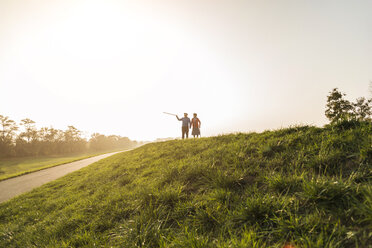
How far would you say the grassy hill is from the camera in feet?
6.16

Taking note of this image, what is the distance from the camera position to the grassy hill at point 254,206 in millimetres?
1877

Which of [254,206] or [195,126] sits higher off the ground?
[195,126]

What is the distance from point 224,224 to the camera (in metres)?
2.37

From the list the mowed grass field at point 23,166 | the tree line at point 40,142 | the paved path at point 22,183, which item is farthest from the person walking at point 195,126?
the tree line at point 40,142

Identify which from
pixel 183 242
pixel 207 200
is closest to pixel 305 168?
pixel 207 200

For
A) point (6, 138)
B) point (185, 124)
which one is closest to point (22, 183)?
point (185, 124)

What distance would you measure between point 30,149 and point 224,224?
88758mm

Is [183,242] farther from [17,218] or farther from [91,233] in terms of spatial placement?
[17,218]

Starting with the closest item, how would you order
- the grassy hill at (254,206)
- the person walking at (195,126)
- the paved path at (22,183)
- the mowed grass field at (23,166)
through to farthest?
the grassy hill at (254,206) → the paved path at (22,183) → the person walking at (195,126) → the mowed grass field at (23,166)

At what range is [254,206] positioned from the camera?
2.35 metres

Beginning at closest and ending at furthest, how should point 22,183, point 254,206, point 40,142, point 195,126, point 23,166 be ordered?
point 254,206
point 22,183
point 195,126
point 23,166
point 40,142

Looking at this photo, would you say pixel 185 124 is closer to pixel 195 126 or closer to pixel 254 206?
pixel 195 126

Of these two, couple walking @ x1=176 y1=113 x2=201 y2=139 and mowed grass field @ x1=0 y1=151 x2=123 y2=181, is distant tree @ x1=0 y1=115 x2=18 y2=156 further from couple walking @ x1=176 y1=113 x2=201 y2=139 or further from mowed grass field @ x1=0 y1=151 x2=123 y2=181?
couple walking @ x1=176 y1=113 x2=201 y2=139

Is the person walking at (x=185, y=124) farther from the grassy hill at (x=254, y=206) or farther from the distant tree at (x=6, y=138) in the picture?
the distant tree at (x=6, y=138)
